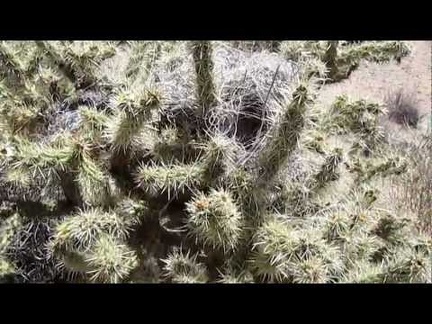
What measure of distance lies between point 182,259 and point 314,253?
2.24 feet

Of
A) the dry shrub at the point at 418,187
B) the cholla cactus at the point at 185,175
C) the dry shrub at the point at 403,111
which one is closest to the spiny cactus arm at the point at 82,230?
the cholla cactus at the point at 185,175

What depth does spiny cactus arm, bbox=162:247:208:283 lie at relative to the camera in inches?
112

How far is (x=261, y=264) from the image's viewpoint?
2.89 metres

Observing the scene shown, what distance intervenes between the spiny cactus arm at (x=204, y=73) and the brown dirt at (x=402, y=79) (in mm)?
4480

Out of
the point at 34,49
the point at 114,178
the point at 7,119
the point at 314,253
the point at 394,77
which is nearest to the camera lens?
the point at 314,253

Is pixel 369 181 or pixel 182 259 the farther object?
pixel 369 181

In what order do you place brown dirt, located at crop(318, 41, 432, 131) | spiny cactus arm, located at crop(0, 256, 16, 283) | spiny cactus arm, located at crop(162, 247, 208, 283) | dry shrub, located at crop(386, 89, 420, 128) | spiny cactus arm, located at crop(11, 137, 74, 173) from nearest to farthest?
spiny cactus arm, located at crop(11, 137, 74, 173)
spiny cactus arm, located at crop(162, 247, 208, 283)
spiny cactus arm, located at crop(0, 256, 16, 283)
dry shrub, located at crop(386, 89, 420, 128)
brown dirt, located at crop(318, 41, 432, 131)

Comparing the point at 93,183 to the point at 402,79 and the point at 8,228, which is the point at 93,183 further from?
the point at 402,79

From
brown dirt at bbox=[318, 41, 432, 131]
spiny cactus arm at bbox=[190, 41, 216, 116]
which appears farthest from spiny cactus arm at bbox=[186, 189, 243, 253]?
brown dirt at bbox=[318, 41, 432, 131]

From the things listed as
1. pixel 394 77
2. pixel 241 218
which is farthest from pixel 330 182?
pixel 394 77

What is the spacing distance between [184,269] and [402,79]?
624 centimetres

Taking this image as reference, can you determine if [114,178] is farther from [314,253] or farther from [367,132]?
[367,132]

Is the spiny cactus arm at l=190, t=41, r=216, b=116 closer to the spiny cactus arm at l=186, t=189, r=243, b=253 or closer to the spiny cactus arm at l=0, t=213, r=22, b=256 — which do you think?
the spiny cactus arm at l=186, t=189, r=243, b=253

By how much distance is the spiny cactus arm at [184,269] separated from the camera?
2.85 metres
